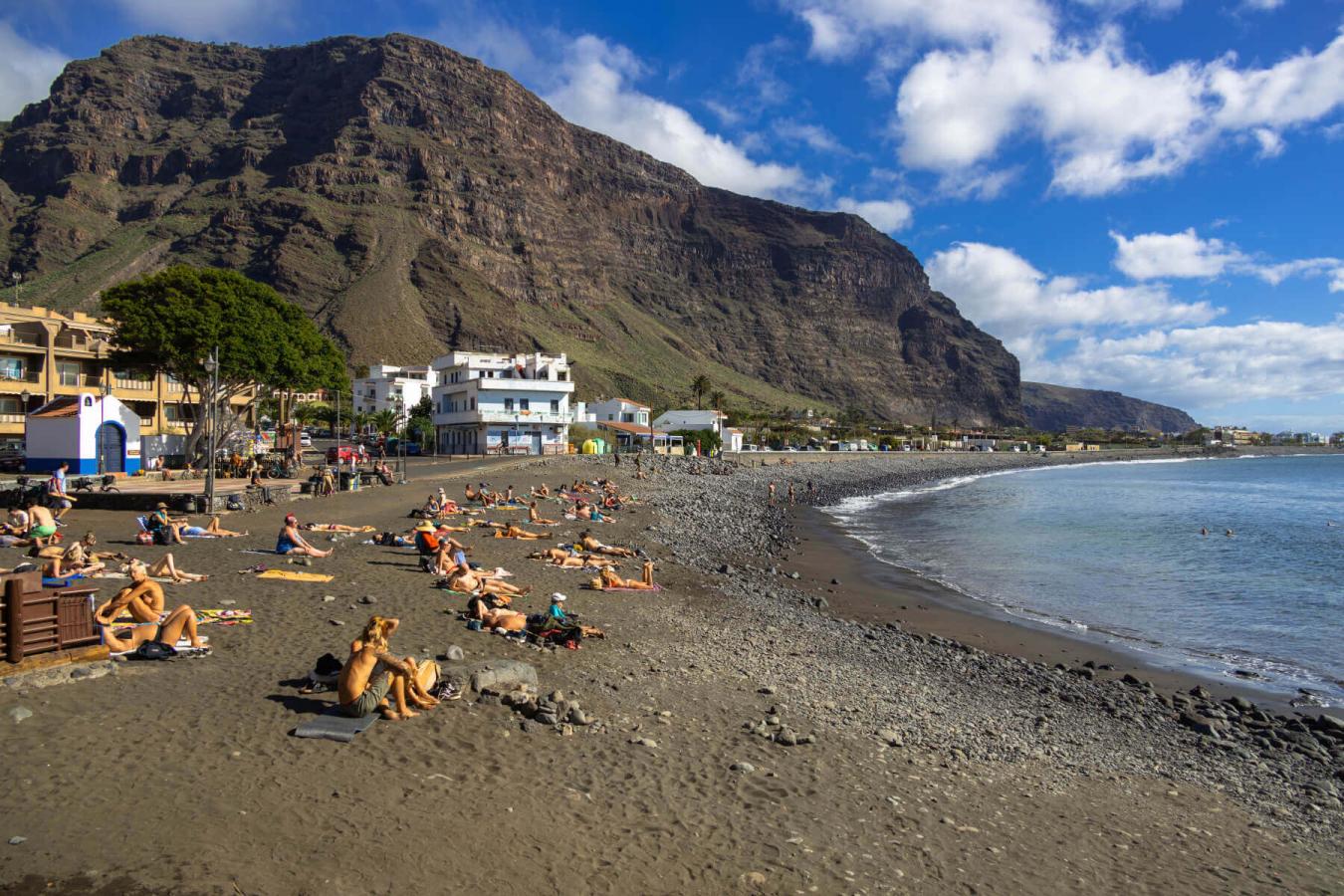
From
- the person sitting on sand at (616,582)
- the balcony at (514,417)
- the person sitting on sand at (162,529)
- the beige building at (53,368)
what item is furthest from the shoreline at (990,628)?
the balcony at (514,417)

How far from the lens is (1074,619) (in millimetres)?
17375

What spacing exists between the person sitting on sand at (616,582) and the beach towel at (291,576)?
471 cm

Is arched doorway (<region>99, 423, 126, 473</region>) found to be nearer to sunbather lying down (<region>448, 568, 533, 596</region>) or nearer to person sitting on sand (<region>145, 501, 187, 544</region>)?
person sitting on sand (<region>145, 501, 187, 544</region>)

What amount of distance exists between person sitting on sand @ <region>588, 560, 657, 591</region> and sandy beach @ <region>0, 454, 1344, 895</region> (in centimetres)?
209

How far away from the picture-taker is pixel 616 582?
50.1ft

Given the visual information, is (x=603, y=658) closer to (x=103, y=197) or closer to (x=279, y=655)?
(x=279, y=655)

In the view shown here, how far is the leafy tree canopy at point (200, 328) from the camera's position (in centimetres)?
3047

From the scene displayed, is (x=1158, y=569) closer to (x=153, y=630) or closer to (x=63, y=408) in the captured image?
(x=153, y=630)

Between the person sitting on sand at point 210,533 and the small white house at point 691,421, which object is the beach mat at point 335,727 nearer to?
the person sitting on sand at point 210,533

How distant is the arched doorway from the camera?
29078 millimetres

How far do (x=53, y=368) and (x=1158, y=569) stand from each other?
5084 centimetres

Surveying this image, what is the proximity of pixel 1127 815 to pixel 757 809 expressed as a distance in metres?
3.78

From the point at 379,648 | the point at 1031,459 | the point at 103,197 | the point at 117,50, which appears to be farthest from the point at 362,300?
the point at 117,50

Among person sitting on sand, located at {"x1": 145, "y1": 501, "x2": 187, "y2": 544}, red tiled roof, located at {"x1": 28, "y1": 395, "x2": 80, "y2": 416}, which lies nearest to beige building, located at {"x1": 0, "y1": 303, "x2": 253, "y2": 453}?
red tiled roof, located at {"x1": 28, "y1": 395, "x2": 80, "y2": 416}
